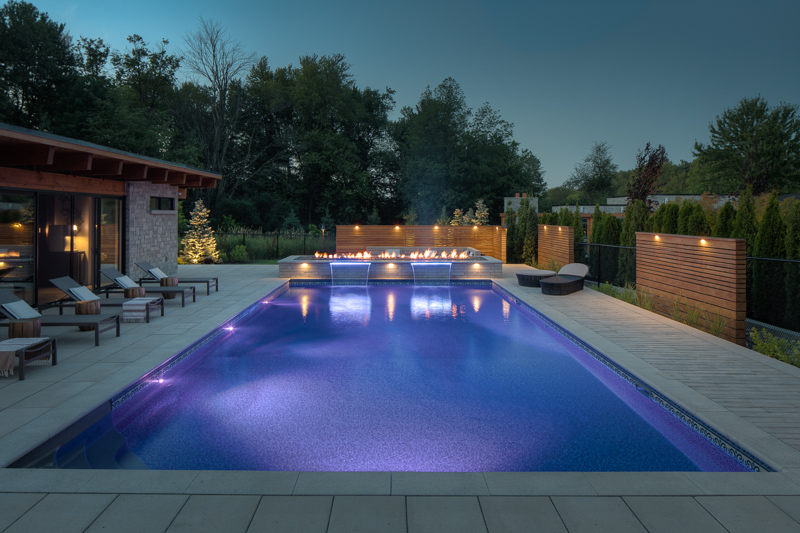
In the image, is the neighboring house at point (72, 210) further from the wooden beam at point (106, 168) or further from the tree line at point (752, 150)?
the tree line at point (752, 150)

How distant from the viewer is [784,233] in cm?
873

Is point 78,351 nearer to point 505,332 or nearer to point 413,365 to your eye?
point 413,365

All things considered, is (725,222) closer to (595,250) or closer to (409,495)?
(595,250)

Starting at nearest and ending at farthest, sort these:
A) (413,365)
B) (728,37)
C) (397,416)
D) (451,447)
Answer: (451,447), (397,416), (413,365), (728,37)

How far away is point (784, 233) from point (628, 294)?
3.00m

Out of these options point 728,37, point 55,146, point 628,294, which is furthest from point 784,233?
point 728,37

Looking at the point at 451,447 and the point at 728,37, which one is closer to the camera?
the point at 451,447

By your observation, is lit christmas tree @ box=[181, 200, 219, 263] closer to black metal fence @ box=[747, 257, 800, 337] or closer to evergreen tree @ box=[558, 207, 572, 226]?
evergreen tree @ box=[558, 207, 572, 226]

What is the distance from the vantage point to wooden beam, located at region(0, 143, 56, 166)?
288 inches

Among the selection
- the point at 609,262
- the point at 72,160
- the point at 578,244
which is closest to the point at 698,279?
the point at 609,262

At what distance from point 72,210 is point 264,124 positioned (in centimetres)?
2462

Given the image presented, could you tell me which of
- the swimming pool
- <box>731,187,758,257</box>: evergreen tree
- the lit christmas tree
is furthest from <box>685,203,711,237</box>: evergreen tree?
the lit christmas tree

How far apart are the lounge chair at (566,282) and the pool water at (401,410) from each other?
119 inches

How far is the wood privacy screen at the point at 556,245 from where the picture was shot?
1431 cm
